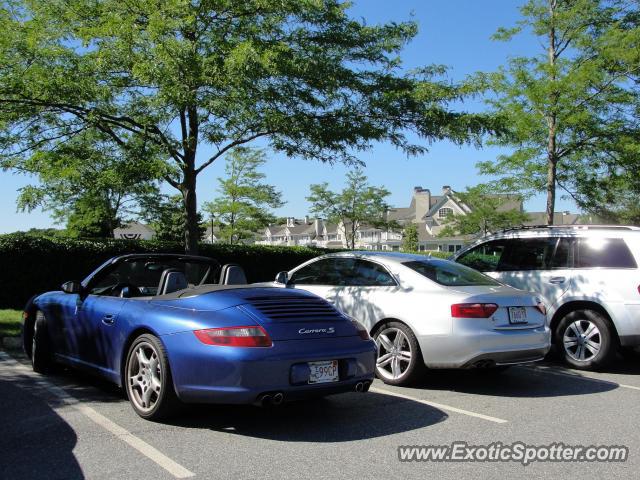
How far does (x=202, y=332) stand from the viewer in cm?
463

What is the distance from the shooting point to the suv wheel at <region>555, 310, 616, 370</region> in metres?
7.71

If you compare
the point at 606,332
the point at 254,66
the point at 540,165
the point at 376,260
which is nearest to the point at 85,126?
the point at 254,66

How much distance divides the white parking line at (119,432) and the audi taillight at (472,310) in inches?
130

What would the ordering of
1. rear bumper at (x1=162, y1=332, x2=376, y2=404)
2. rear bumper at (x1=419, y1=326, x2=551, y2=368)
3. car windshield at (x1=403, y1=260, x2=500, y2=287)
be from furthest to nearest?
car windshield at (x1=403, y1=260, x2=500, y2=287) → rear bumper at (x1=419, y1=326, x2=551, y2=368) → rear bumper at (x1=162, y1=332, x2=376, y2=404)

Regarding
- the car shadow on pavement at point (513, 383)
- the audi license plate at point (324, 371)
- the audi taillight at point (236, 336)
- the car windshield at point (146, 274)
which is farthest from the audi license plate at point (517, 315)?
the car windshield at point (146, 274)

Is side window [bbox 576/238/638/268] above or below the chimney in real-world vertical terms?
below

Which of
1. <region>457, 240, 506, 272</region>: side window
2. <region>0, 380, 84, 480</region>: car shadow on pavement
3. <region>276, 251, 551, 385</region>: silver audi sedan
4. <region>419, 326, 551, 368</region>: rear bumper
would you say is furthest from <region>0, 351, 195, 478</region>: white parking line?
<region>457, 240, 506, 272</region>: side window

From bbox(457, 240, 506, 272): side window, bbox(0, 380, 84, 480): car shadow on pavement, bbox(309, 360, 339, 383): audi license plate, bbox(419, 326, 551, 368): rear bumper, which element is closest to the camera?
bbox(0, 380, 84, 480): car shadow on pavement

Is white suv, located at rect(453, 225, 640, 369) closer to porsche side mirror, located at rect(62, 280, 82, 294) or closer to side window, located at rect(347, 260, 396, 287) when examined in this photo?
side window, located at rect(347, 260, 396, 287)

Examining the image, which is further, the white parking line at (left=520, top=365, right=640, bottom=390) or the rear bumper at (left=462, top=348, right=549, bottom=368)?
the white parking line at (left=520, top=365, right=640, bottom=390)

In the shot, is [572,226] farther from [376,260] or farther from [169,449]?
[169,449]

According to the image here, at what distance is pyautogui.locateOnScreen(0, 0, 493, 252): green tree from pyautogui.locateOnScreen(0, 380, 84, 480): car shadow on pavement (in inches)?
206

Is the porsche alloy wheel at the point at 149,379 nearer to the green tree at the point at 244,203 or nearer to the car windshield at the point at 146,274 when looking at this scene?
the car windshield at the point at 146,274

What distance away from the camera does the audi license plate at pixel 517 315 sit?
6410 mm
